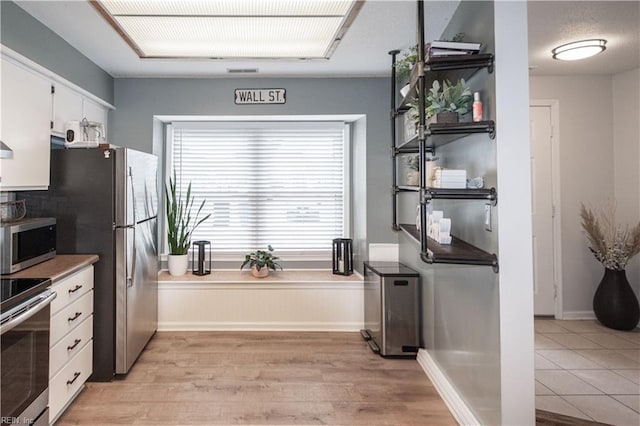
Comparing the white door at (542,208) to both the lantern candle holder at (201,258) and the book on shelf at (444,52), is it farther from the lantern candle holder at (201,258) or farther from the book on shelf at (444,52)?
the lantern candle holder at (201,258)

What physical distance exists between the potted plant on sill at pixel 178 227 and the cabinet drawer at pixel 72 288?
3.63 ft

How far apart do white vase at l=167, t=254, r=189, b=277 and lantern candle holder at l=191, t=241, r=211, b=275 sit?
128 mm

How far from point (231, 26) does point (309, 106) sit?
1.25m

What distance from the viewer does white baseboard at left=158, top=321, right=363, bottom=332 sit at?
345cm

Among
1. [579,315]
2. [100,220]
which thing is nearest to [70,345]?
[100,220]

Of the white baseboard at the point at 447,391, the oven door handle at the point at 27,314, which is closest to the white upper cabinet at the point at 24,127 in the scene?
the oven door handle at the point at 27,314

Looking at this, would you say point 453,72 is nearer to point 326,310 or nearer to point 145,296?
point 326,310

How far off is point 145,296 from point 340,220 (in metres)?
2.03

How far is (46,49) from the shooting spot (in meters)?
2.48

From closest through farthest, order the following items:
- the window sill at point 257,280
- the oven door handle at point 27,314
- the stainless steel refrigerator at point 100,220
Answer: the oven door handle at point 27,314 < the stainless steel refrigerator at point 100,220 < the window sill at point 257,280

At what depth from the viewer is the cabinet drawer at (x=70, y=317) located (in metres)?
2.01

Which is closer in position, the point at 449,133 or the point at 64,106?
the point at 449,133

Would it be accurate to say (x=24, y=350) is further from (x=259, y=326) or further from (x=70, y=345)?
(x=259, y=326)

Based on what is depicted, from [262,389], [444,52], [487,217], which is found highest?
[444,52]
